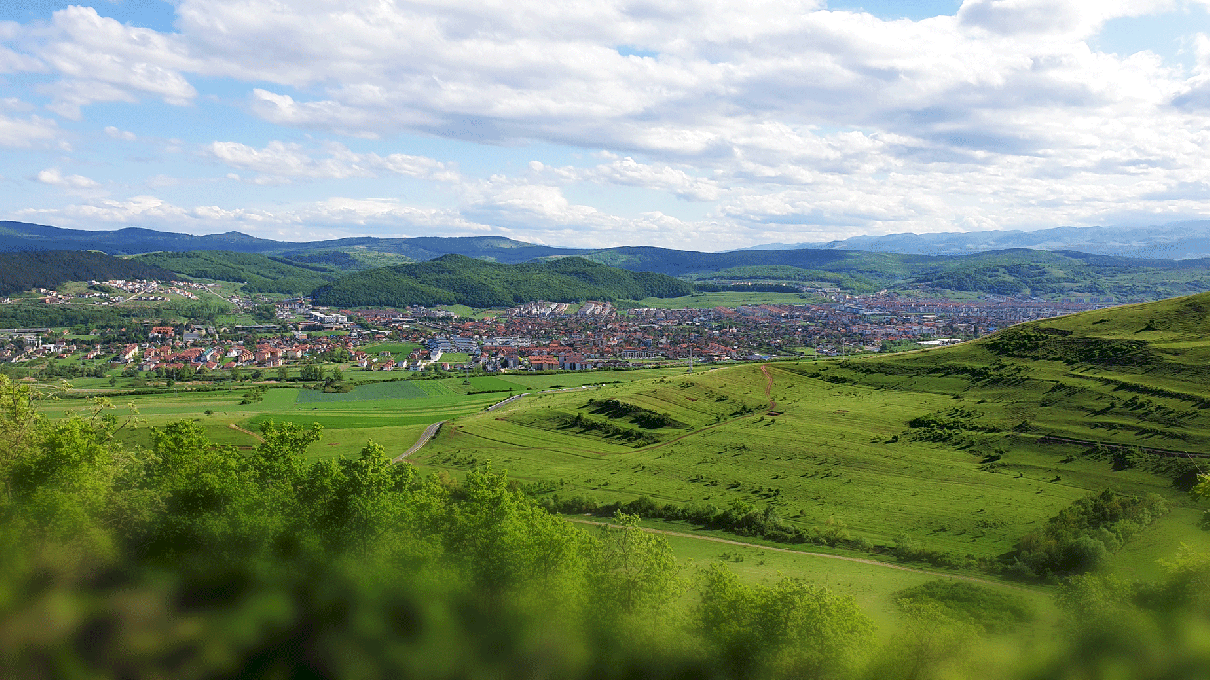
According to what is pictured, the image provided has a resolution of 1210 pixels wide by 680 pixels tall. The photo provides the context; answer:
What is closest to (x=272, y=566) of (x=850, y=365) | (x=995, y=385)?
(x=995, y=385)

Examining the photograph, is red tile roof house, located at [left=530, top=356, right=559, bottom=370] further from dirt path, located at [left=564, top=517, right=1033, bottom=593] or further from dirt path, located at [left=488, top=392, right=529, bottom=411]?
dirt path, located at [left=564, top=517, right=1033, bottom=593]

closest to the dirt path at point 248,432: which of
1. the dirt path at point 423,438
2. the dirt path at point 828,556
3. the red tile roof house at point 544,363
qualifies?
the dirt path at point 423,438

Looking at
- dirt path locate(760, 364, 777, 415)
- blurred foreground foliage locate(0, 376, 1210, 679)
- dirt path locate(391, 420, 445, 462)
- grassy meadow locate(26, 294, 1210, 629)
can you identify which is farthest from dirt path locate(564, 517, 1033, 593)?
dirt path locate(760, 364, 777, 415)

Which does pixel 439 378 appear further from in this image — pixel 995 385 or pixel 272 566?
pixel 272 566

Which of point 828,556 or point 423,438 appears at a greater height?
point 828,556

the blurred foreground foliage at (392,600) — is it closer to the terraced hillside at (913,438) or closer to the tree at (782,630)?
the tree at (782,630)

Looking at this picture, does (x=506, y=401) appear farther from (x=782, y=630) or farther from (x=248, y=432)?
(x=782, y=630)

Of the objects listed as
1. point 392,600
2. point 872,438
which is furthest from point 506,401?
point 392,600
